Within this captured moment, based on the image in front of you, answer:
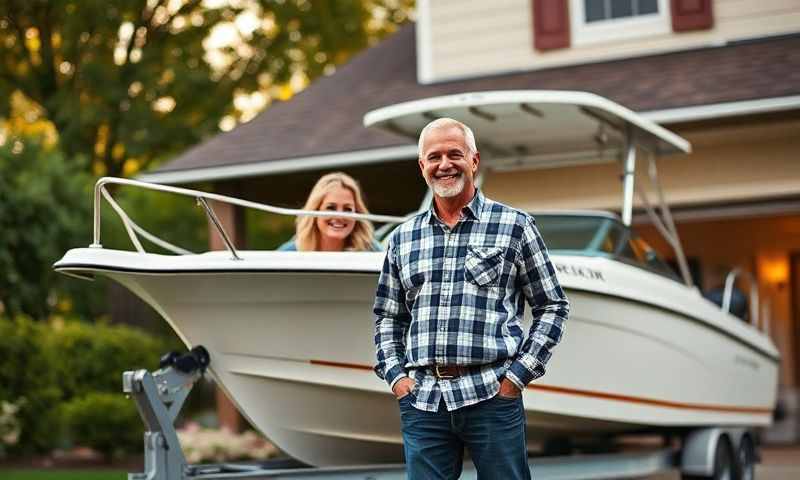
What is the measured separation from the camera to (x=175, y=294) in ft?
20.4

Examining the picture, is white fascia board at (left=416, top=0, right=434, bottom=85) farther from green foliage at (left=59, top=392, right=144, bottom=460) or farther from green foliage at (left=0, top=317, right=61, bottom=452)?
green foliage at (left=0, top=317, right=61, bottom=452)

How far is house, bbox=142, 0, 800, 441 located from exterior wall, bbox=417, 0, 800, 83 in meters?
0.01

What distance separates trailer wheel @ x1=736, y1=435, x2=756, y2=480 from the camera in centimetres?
838

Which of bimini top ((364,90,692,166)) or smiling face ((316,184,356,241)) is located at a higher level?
bimini top ((364,90,692,166))

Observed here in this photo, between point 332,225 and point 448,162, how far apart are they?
92.7 inches

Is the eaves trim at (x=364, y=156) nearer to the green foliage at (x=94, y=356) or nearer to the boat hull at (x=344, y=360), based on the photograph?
the green foliage at (x=94, y=356)

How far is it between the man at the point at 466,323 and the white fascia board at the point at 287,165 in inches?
252

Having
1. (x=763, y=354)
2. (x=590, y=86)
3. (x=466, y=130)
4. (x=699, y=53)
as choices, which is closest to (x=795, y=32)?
(x=699, y=53)

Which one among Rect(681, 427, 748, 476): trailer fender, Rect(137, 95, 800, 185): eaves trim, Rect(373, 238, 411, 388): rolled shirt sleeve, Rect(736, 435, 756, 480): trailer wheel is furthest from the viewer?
Rect(137, 95, 800, 185): eaves trim

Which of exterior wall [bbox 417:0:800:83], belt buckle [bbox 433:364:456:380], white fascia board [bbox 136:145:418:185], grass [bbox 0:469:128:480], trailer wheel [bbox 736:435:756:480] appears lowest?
grass [bbox 0:469:128:480]

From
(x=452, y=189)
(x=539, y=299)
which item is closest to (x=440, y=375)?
(x=539, y=299)

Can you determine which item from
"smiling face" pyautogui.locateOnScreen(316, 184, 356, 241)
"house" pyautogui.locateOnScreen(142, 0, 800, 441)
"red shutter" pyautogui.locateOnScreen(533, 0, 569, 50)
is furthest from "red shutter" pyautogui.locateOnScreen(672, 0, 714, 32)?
"smiling face" pyautogui.locateOnScreen(316, 184, 356, 241)

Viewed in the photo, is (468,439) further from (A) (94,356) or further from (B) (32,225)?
(A) (94,356)

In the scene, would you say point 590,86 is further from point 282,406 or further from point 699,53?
point 282,406
